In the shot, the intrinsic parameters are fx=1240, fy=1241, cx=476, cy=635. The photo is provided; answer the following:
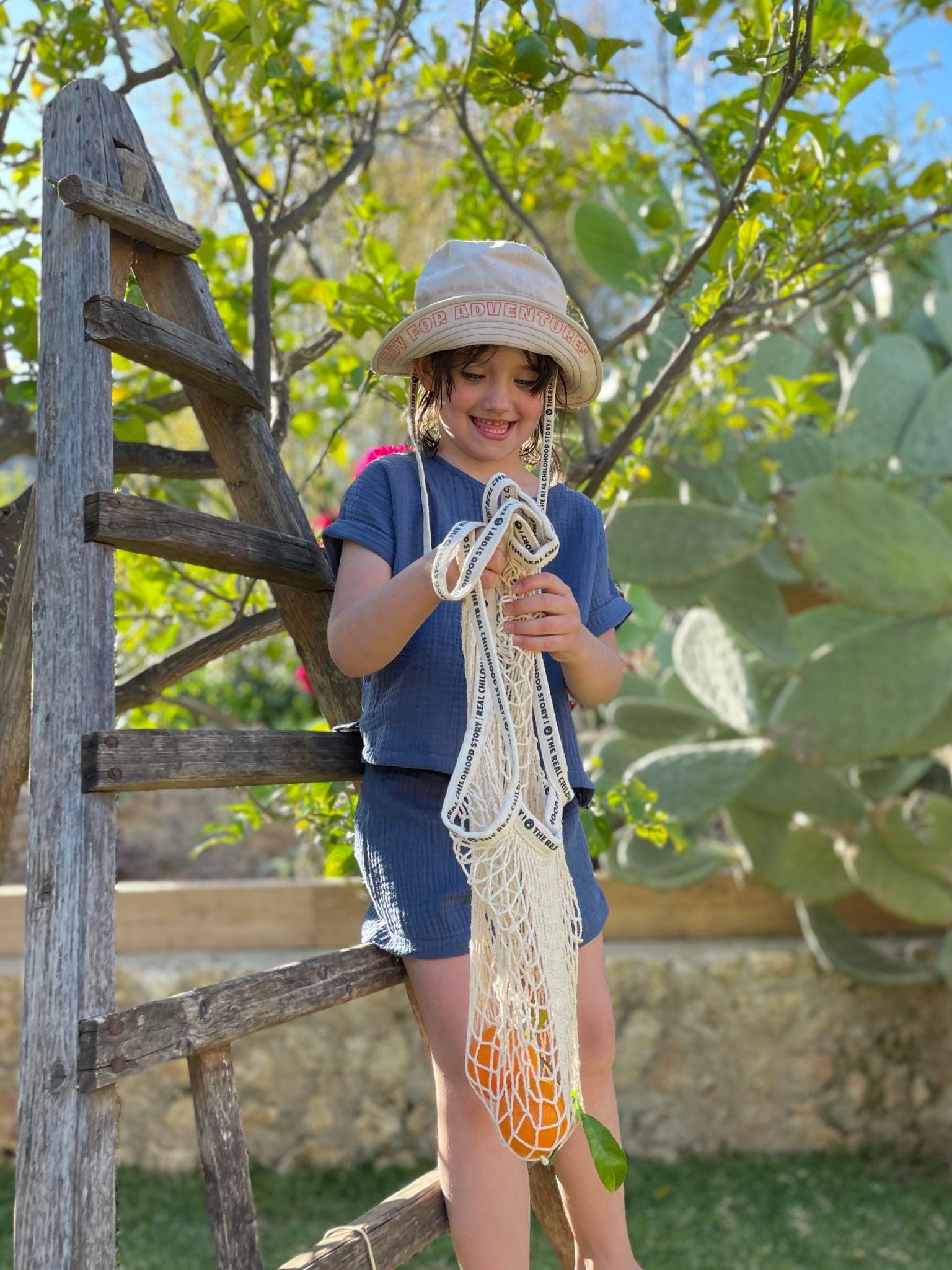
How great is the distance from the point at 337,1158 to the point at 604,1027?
92.9 inches

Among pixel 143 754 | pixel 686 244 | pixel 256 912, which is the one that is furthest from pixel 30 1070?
pixel 256 912

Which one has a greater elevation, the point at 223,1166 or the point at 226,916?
the point at 226,916

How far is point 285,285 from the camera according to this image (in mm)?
2252

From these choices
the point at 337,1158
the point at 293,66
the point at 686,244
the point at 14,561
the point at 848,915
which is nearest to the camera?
the point at 14,561

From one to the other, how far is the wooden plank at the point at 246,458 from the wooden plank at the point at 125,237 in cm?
2

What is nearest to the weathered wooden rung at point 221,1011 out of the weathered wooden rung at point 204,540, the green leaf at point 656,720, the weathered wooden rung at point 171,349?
the weathered wooden rung at point 204,540

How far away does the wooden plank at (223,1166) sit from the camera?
4.01 feet

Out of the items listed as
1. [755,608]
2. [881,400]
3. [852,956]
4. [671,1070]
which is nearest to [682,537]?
[755,608]

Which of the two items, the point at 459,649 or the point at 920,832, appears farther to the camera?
the point at 920,832

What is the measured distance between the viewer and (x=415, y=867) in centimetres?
132

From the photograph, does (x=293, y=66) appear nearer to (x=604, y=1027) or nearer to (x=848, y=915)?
(x=604, y=1027)

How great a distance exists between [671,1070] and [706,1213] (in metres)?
0.45

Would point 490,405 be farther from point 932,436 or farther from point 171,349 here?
point 932,436

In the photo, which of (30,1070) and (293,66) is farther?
(293,66)
